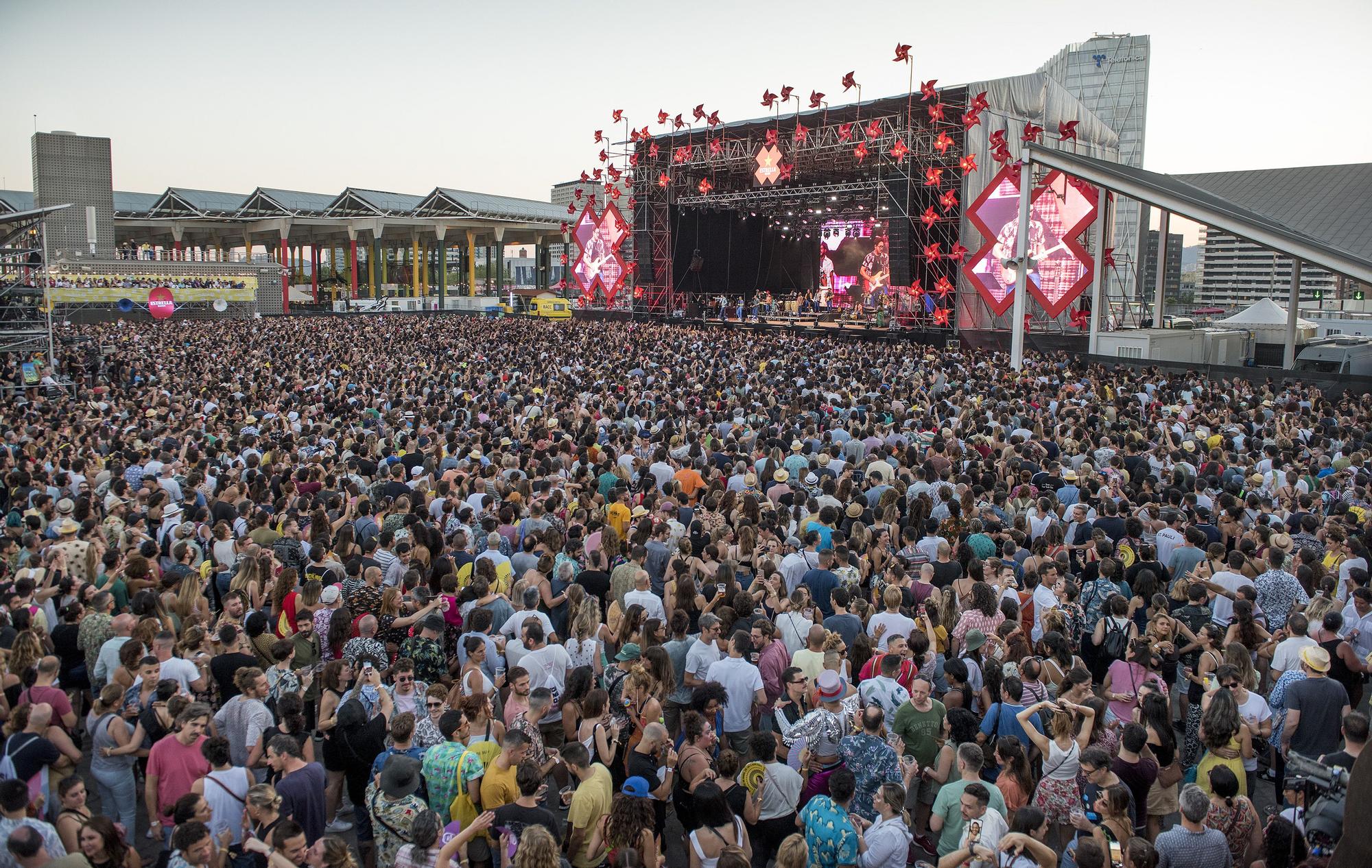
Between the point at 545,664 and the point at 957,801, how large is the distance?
7.71ft

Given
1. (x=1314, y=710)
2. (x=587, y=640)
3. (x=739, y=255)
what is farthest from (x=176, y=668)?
(x=739, y=255)

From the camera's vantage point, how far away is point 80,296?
1375 inches

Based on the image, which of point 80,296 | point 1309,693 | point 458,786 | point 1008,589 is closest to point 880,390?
point 1008,589

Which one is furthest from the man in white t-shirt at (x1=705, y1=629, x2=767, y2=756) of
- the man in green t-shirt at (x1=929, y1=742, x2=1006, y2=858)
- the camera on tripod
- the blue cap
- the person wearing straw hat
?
the person wearing straw hat

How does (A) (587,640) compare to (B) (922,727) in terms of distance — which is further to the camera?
(A) (587,640)

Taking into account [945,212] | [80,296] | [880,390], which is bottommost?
[880,390]

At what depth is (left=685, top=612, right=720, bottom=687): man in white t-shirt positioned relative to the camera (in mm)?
5270

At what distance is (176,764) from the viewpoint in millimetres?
4246

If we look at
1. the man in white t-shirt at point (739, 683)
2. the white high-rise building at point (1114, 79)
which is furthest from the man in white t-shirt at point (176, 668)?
the white high-rise building at point (1114, 79)

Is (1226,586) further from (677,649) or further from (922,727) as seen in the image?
(677,649)

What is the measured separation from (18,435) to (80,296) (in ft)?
89.7

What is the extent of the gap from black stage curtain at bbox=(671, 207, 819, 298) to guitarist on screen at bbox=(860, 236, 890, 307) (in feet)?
11.2

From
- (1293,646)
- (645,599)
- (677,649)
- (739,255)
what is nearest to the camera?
(1293,646)

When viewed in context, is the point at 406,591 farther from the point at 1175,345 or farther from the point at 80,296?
the point at 80,296
